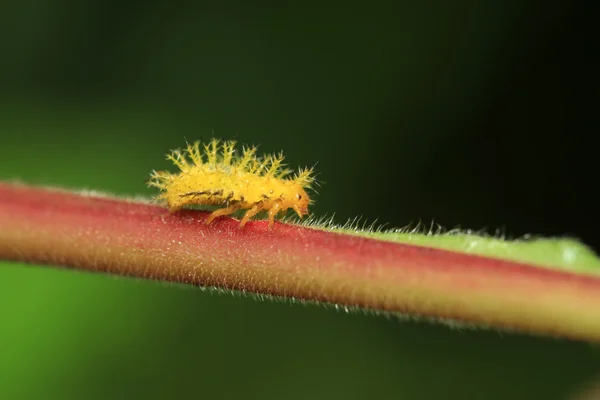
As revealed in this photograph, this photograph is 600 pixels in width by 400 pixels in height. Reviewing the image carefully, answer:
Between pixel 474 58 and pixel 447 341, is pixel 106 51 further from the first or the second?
pixel 447 341

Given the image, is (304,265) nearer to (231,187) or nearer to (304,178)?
(231,187)

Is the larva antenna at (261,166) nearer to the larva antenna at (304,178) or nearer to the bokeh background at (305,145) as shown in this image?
the larva antenna at (304,178)

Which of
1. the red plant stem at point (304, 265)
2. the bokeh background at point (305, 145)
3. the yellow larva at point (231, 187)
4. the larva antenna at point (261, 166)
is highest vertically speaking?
the bokeh background at point (305, 145)


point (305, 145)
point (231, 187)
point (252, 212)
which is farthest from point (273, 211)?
point (305, 145)

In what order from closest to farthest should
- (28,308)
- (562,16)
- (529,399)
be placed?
(28,308) < (529,399) < (562,16)

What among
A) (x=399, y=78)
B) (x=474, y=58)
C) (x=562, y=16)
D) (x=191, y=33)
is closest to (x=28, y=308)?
(x=191, y=33)

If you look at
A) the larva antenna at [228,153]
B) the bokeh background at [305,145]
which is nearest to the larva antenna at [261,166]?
the larva antenna at [228,153]
